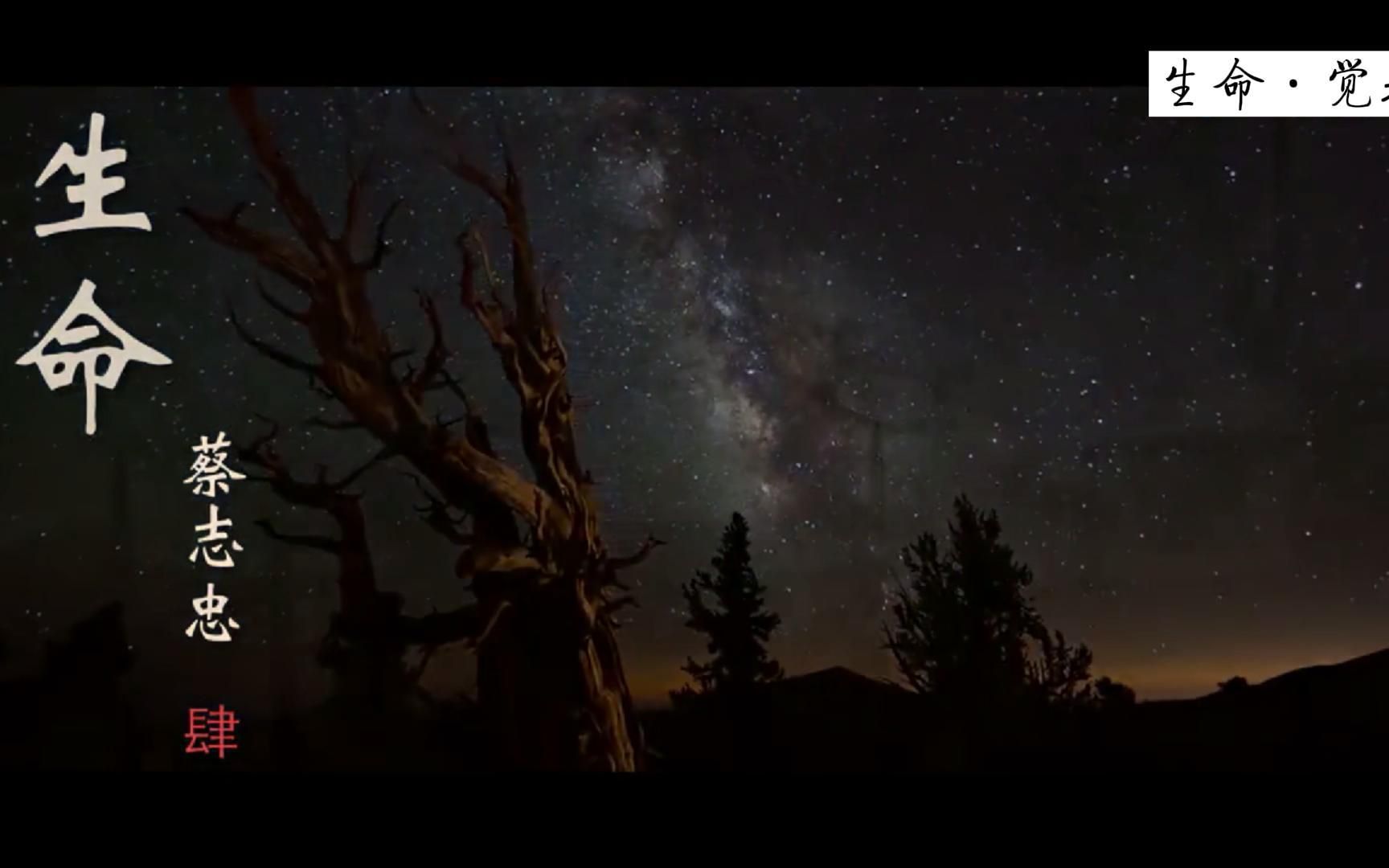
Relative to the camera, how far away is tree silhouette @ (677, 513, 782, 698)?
3193mm

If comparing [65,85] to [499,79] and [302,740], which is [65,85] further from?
[302,740]

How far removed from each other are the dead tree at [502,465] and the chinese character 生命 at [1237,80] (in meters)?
2.18

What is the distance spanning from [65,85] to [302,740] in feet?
7.27

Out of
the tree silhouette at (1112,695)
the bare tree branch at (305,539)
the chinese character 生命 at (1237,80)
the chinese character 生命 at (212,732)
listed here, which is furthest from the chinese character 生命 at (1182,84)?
the chinese character 生命 at (212,732)

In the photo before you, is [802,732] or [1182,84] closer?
[1182,84]

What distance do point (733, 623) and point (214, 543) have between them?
1663 mm

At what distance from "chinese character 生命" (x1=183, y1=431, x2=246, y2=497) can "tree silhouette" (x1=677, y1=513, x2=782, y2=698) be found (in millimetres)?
1501

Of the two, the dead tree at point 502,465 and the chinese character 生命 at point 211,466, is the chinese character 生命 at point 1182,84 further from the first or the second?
the chinese character 生命 at point 211,466

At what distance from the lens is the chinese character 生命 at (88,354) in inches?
123

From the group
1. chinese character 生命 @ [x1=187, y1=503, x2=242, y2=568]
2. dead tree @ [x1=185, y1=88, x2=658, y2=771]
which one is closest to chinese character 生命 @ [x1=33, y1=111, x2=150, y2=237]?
dead tree @ [x1=185, y1=88, x2=658, y2=771]

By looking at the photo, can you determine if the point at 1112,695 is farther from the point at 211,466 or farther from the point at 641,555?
the point at 211,466

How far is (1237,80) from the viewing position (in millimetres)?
2959

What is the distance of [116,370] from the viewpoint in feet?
10.4

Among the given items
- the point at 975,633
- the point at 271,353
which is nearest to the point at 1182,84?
the point at 975,633
